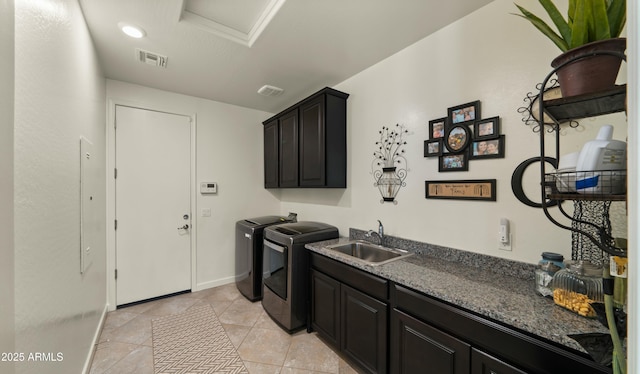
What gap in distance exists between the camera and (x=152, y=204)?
117 inches

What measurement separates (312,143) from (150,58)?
172cm

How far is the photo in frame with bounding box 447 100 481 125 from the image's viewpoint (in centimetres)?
165

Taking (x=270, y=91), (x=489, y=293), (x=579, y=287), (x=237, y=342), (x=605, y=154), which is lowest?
(x=237, y=342)

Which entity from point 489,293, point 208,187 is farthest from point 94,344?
point 489,293

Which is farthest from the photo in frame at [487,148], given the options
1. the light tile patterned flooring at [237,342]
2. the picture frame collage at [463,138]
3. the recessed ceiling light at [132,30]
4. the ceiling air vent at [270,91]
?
the recessed ceiling light at [132,30]

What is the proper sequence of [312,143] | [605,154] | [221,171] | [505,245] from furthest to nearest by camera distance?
[221,171] → [312,143] → [505,245] → [605,154]

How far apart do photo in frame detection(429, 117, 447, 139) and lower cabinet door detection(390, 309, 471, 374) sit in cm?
129

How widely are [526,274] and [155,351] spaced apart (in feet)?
9.26

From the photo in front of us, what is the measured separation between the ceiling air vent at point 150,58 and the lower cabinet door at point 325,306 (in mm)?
2447

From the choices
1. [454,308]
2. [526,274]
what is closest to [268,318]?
[454,308]

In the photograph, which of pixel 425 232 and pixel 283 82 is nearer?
pixel 425 232

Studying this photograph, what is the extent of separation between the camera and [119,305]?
2.77 meters

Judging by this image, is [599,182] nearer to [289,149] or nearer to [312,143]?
[312,143]

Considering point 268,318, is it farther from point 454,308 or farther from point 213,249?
point 454,308
